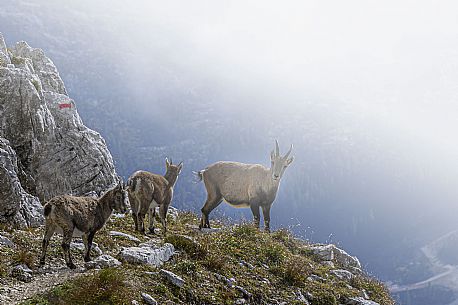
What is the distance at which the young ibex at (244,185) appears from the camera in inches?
855

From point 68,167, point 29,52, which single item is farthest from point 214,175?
point 29,52

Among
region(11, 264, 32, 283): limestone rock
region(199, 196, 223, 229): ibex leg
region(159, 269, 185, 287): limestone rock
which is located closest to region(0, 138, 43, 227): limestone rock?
region(11, 264, 32, 283): limestone rock

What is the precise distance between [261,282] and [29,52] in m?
24.9

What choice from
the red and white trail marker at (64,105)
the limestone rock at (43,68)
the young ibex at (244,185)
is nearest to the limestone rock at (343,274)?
the young ibex at (244,185)

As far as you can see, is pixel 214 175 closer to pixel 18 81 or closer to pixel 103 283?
pixel 18 81

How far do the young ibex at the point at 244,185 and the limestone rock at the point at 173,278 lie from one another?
8670mm

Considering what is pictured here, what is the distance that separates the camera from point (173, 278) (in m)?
12.7

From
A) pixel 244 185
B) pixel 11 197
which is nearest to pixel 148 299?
pixel 11 197

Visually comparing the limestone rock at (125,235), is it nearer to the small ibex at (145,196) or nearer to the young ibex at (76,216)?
the small ibex at (145,196)

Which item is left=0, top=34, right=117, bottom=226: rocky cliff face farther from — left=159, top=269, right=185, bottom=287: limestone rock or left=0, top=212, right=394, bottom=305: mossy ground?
left=159, top=269, right=185, bottom=287: limestone rock

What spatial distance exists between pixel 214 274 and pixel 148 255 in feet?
6.27

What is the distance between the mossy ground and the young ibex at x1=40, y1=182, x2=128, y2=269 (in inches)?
31.5

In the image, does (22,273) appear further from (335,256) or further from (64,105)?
(64,105)

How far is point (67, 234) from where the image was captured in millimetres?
13070
